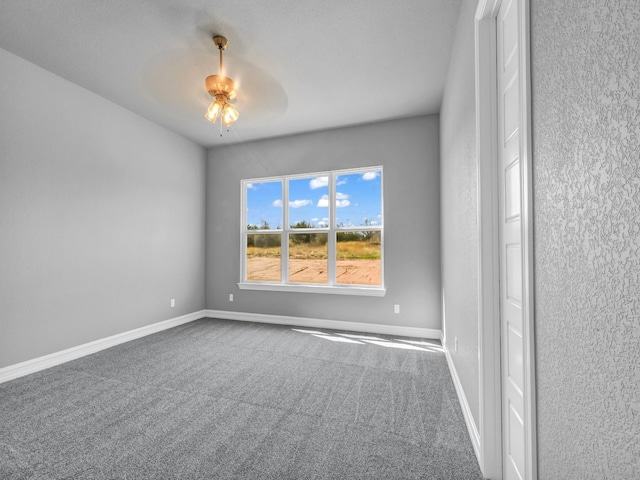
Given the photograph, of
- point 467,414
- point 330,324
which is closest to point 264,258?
point 330,324

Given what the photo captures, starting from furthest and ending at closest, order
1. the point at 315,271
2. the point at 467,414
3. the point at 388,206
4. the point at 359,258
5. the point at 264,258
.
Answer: the point at 264,258 < the point at 315,271 < the point at 359,258 < the point at 388,206 < the point at 467,414

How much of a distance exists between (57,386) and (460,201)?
3626 mm

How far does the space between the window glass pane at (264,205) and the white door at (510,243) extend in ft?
11.7

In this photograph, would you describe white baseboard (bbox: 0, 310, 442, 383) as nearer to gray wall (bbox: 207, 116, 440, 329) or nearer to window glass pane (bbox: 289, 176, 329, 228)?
gray wall (bbox: 207, 116, 440, 329)

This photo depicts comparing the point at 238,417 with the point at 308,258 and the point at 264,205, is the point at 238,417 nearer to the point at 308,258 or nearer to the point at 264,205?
the point at 308,258

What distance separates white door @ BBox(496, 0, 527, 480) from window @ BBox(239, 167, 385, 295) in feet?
8.39

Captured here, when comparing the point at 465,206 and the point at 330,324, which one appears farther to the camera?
the point at 330,324

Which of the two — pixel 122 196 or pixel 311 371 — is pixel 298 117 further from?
pixel 311 371

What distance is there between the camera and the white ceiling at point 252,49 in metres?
2.20

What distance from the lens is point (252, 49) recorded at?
259 cm

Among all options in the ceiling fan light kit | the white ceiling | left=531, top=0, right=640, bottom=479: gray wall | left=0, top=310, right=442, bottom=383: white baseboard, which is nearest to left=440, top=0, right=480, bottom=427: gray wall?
the white ceiling

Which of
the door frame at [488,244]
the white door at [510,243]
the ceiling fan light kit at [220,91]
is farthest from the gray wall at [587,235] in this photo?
the ceiling fan light kit at [220,91]

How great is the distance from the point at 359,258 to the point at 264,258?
1560 mm

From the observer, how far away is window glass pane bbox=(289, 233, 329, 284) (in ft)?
14.5
